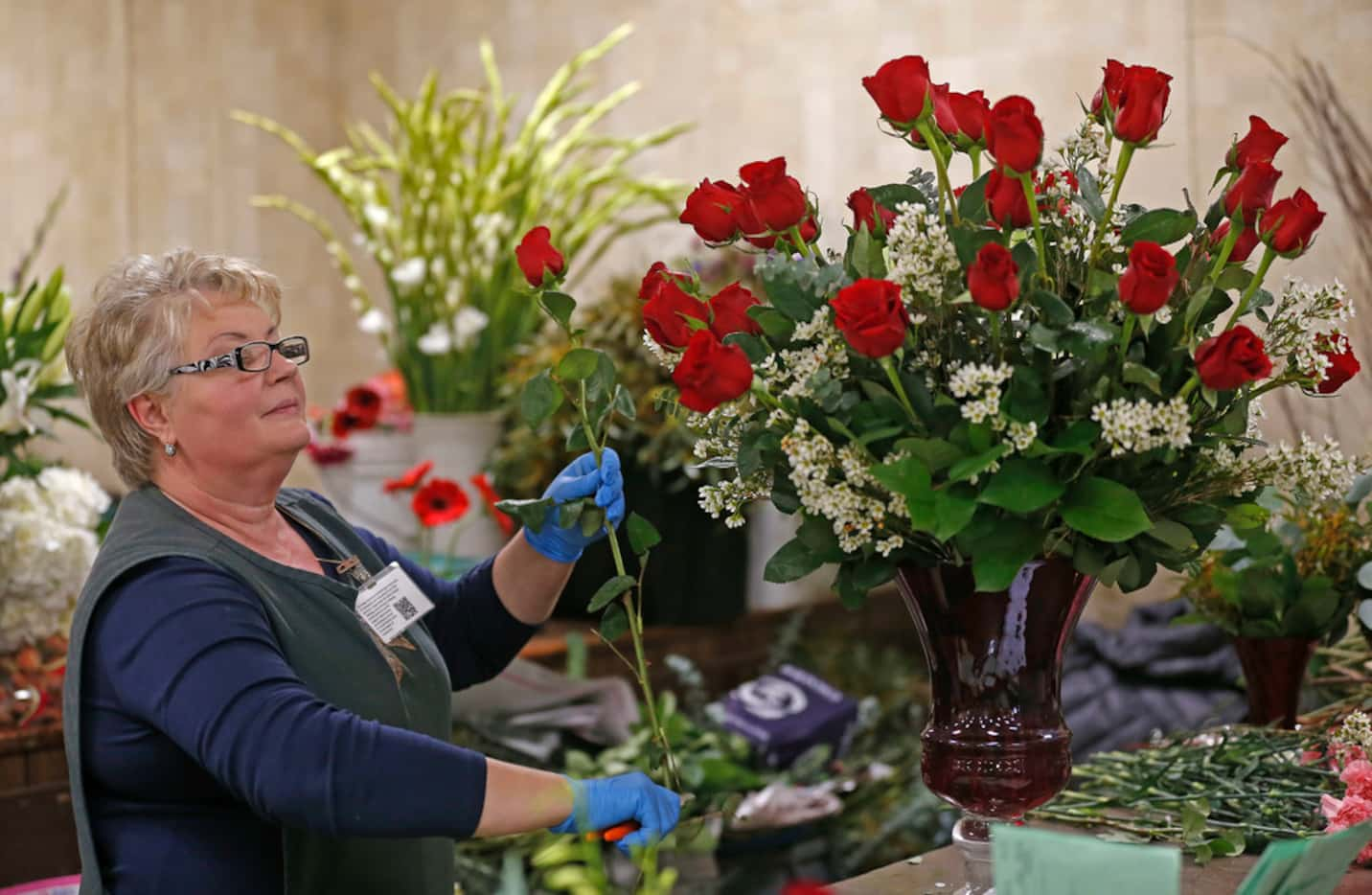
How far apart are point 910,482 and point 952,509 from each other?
4cm

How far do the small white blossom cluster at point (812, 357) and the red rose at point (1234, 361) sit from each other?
274 mm

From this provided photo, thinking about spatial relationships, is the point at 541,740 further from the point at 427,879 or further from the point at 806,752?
the point at 427,879

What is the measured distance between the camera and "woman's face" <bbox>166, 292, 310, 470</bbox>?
161 centimetres

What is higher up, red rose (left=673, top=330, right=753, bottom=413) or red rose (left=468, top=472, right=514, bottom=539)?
red rose (left=673, top=330, right=753, bottom=413)

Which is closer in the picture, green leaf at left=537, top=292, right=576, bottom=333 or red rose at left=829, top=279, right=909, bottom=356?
red rose at left=829, top=279, right=909, bottom=356

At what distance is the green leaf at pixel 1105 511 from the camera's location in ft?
3.82

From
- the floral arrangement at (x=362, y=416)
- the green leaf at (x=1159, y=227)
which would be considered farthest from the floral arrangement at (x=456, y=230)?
the green leaf at (x=1159, y=227)

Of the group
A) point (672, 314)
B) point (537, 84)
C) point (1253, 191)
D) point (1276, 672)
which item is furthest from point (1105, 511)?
point (537, 84)

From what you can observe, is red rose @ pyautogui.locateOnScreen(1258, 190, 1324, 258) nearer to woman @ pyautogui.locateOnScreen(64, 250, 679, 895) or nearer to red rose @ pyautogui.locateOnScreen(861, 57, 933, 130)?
red rose @ pyautogui.locateOnScreen(861, 57, 933, 130)

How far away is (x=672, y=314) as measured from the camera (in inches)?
51.8

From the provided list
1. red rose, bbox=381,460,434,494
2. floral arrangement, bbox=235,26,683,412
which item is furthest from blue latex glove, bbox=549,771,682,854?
floral arrangement, bbox=235,26,683,412

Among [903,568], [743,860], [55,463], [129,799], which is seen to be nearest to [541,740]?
[743,860]

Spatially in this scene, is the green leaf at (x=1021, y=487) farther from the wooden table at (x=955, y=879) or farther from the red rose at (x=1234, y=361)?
the wooden table at (x=955, y=879)

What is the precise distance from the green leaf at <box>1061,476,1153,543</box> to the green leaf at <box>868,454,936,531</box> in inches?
4.2
